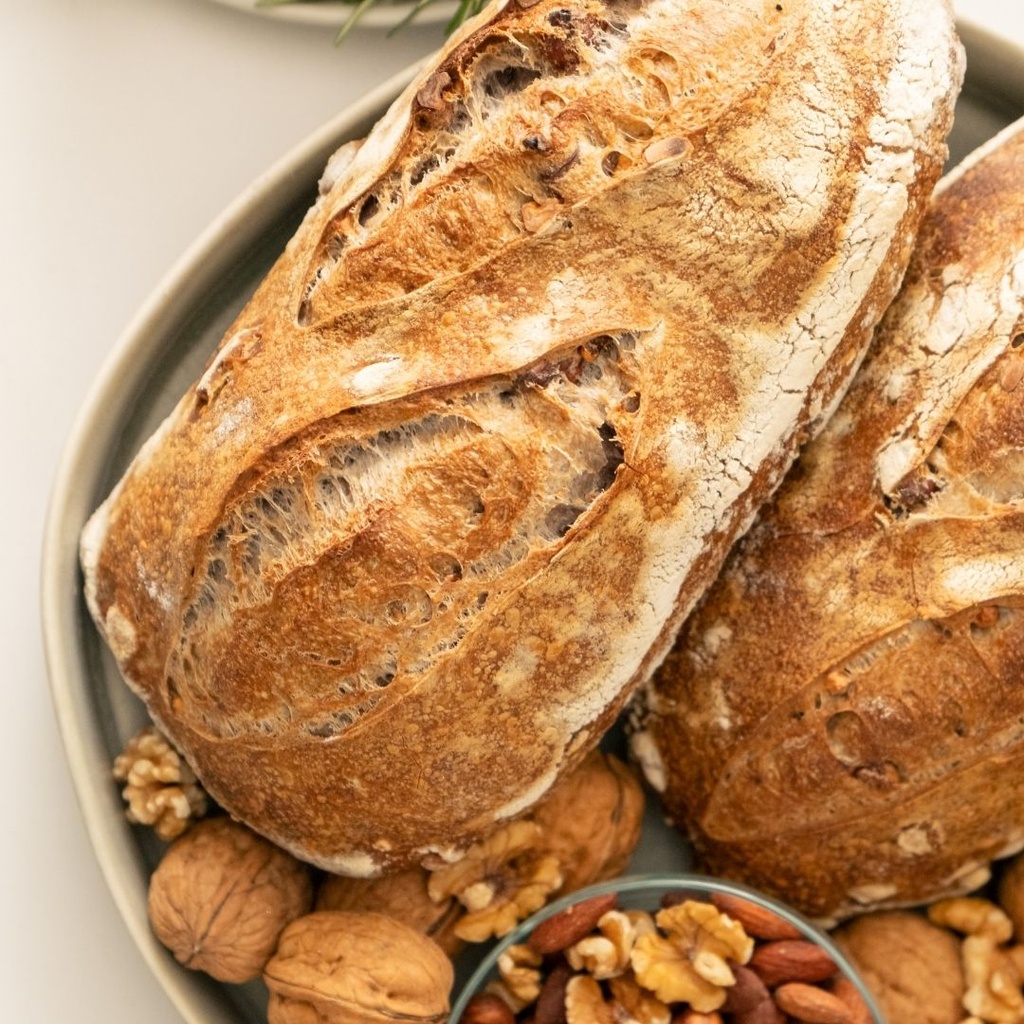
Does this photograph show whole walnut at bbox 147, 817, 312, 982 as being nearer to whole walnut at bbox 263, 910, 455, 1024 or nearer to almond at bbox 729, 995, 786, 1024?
whole walnut at bbox 263, 910, 455, 1024

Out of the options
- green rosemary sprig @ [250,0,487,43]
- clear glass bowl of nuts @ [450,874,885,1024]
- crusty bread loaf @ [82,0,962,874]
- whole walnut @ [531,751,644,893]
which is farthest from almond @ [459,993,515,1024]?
green rosemary sprig @ [250,0,487,43]

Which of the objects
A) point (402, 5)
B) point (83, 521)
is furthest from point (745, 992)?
point (402, 5)

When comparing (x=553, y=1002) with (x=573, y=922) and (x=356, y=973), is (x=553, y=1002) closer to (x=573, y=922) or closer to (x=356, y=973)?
(x=573, y=922)

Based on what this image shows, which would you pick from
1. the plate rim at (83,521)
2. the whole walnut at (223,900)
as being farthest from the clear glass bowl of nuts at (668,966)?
the plate rim at (83,521)

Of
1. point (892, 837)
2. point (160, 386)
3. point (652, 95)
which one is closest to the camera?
point (652, 95)

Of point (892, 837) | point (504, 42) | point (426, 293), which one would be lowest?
point (892, 837)

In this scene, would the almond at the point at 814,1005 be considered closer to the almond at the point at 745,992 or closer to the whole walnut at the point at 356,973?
the almond at the point at 745,992

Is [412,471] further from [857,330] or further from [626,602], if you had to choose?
[857,330]

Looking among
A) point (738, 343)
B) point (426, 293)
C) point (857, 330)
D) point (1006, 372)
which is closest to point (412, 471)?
point (426, 293)
